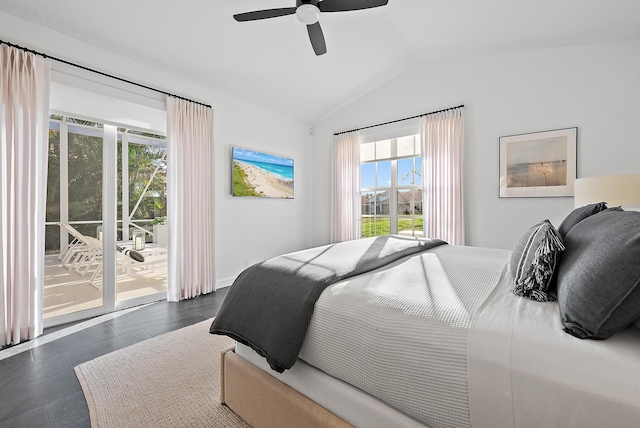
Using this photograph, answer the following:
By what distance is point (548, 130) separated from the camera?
313 centimetres

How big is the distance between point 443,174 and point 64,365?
410 cm

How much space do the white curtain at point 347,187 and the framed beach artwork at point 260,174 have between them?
2.61 ft

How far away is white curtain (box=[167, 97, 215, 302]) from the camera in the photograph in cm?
326

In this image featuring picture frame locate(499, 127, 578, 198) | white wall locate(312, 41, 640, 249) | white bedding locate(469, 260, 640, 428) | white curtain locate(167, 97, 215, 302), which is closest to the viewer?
white bedding locate(469, 260, 640, 428)

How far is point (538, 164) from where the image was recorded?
3195 millimetres

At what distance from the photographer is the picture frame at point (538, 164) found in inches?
120

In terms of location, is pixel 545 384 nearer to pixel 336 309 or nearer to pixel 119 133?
pixel 336 309

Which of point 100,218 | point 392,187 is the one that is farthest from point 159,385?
point 392,187

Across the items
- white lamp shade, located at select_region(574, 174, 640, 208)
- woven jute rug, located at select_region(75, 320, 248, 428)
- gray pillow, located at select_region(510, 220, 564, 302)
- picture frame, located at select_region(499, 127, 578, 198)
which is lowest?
woven jute rug, located at select_region(75, 320, 248, 428)

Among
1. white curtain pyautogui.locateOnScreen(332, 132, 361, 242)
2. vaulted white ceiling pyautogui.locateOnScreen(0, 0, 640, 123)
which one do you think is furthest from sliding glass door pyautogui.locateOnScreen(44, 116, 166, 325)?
white curtain pyautogui.locateOnScreen(332, 132, 361, 242)

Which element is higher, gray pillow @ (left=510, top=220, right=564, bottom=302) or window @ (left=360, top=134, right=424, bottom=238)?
window @ (left=360, top=134, right=424, bottom=238)

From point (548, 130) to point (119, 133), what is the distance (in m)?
4.63

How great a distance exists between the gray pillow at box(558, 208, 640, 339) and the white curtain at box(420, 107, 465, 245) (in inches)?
109

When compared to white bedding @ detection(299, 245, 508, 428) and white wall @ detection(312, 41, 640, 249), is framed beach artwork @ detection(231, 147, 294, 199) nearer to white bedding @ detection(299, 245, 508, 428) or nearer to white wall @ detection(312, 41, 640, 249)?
white wall @ detection(312, 41, 640, 249)
